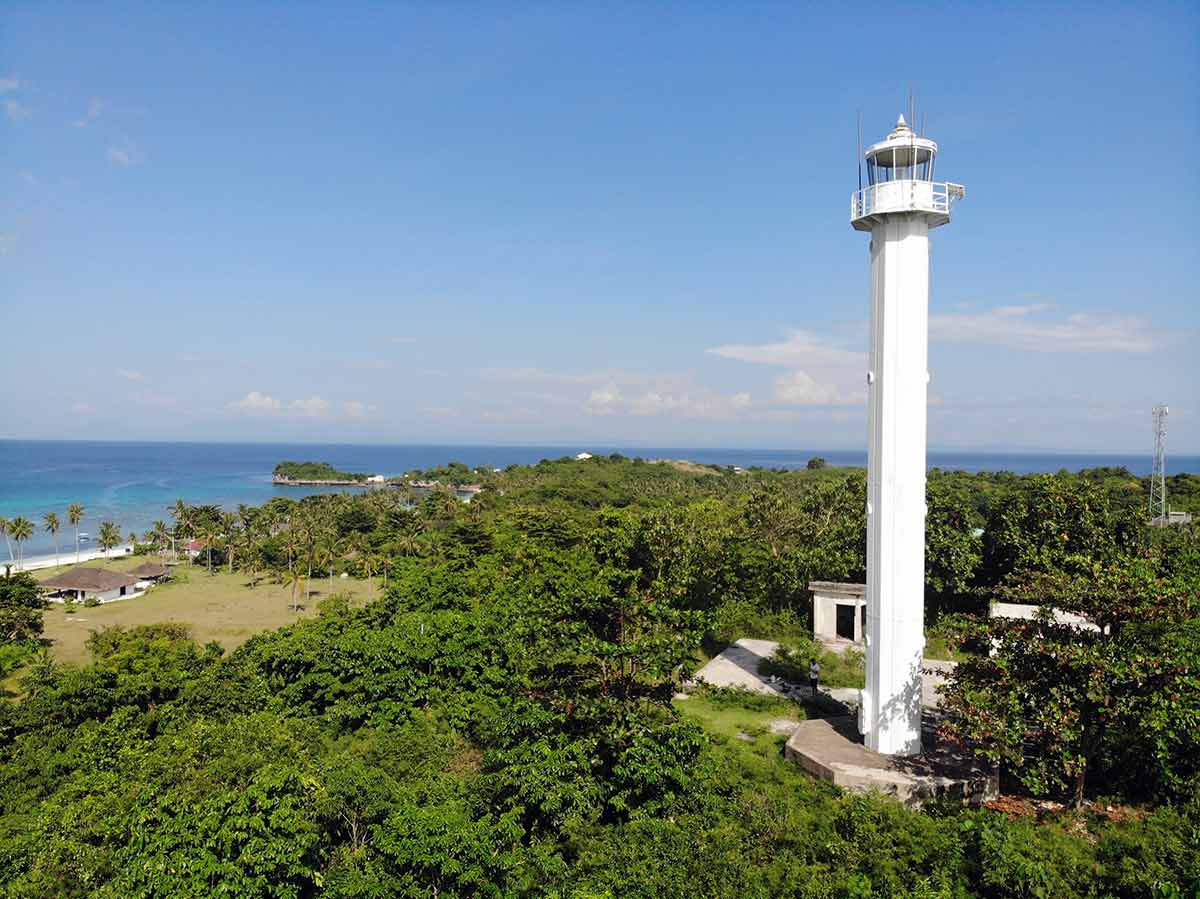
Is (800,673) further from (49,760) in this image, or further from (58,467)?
(58,467)

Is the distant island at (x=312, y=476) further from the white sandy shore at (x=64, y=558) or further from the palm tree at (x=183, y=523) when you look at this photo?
the palm tree at (x=183, y=523)

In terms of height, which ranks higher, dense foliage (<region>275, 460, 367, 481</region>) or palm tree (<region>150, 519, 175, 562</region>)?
dense foliage (<region>275, 460, 367, 481</region>)

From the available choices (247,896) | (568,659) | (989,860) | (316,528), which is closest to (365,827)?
(247,896)

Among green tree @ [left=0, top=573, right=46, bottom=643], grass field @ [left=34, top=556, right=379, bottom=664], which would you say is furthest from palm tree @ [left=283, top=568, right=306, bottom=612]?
green tree @ [left=0, top=573, right=46, bottom=643]

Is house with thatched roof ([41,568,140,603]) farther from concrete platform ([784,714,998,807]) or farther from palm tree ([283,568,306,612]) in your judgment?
concrete platform ([784,714,998,807])

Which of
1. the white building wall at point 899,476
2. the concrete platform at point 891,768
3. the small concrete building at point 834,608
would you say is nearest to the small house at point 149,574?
the small concrete building at point 834,608
